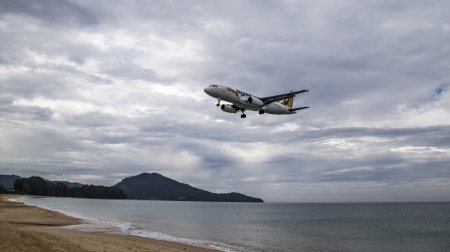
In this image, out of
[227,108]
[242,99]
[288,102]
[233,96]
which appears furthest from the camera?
[288,102]

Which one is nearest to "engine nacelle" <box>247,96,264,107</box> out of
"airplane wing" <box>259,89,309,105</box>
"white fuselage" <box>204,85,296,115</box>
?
"white fuselage" <box>204,85,296,115</box>

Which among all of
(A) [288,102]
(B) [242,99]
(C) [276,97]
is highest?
(A) [288,102]

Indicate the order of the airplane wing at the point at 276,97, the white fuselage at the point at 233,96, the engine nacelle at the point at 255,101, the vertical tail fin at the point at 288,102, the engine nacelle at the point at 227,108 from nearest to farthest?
the white fuselage at the point at 233,96
the airplane wing at the point at 276,97
the engine nacelle at the point at 255,101
the engine nacelle at the point at 227,108
the vertical tail fin at the point at 288,102

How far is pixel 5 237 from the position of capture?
12430 mm

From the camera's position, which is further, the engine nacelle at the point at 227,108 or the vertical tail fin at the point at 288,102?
the vertical tail fin at the point at 288,102

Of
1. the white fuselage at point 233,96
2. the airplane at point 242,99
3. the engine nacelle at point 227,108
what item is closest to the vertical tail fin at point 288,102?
the airplane at point 242,99

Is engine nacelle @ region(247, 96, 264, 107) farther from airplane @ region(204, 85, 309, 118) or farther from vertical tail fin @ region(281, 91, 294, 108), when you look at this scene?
vertical tail fin @ region(281, 91, 294, 108)

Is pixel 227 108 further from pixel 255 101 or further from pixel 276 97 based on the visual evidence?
pixel 276 97

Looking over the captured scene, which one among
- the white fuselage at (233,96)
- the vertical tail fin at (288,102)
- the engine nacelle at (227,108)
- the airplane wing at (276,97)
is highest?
the vertical tail fin at (288,102)

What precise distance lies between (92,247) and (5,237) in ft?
23.1

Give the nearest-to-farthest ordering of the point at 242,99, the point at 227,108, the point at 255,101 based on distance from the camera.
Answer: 1. the point at 242,99
2. the point at 255,101
3. the point at 227,108

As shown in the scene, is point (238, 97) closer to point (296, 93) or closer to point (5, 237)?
point (296, 93)

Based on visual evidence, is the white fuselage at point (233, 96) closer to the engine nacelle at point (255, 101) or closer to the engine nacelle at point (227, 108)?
the engine nacelle at point (255, 101)

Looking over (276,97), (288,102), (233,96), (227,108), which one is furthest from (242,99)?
(288,102)
